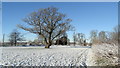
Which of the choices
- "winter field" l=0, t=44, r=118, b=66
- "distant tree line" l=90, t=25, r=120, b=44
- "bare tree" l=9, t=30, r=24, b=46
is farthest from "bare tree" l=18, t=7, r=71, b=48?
"winter field" l=0, t=44, r=118, b=66

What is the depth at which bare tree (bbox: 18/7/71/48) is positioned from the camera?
427 inches

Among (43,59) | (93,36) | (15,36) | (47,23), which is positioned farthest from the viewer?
(15,36)

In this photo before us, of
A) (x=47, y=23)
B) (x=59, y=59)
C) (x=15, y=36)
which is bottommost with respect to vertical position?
(x=59, y=59)

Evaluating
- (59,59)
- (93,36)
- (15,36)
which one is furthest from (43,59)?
(15,36)

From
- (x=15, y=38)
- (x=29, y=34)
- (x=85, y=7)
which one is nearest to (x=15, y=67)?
(x=85, y=7)

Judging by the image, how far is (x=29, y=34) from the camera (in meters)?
12.0

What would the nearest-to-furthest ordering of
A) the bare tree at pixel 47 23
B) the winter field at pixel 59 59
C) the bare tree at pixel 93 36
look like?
the winter field at pixel 59 59 < the bare tree at pixel 93 36 < the bare tree at pixel 47 23

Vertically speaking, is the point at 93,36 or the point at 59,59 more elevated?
the point at 93,36

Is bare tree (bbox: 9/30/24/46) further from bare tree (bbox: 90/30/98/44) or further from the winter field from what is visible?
the winter field

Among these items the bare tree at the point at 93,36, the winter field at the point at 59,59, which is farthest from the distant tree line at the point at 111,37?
the winter field at the point at 59,59

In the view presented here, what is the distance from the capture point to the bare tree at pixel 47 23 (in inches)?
427

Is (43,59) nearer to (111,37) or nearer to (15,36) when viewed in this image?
(111,37)

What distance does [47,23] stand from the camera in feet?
36.6

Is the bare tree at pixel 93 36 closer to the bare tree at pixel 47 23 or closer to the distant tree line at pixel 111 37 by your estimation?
the distant tree line at pixel 111 37
